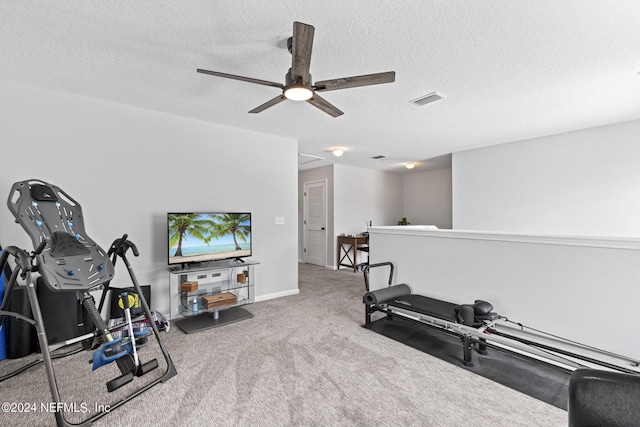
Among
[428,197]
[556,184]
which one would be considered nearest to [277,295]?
[556,184]

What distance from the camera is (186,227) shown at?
11.3 ft

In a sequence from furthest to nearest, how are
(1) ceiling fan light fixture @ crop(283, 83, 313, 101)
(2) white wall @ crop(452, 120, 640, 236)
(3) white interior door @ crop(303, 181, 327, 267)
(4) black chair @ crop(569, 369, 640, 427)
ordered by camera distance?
1. (3) white interior door @ crop(303, 181, 327, 267)
2. (2) white wall @ crop(452, 120, 640, 236)
3. (1) ceiling fan light fixture @ crop(283, 83, 313, 101)
4. (4) black chair @ crop(569, 369, 640, 427)

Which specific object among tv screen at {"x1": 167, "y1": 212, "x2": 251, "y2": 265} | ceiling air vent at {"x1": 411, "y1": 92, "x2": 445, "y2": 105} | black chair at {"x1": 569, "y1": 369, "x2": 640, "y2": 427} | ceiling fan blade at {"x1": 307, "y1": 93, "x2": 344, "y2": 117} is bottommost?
black chair at {"x1": 569, "y1": 369, "x2": 640, "y2": 427}

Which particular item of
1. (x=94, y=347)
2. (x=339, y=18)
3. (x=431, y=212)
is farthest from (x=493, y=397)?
(x=431, y=212)

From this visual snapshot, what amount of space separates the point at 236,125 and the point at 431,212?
5757 millimetres

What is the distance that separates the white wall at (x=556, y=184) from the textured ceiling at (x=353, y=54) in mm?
570

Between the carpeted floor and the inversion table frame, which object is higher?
the inversion table frame

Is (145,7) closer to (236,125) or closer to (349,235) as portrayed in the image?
(236,125)

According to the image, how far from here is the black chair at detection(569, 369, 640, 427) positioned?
41.3 inches

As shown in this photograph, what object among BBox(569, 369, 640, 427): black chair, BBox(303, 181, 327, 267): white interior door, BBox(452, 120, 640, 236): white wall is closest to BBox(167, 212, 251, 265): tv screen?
BBox(303, 181, 327, 267): white interior door

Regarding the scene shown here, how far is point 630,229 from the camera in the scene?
384 centimetres

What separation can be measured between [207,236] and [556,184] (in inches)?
208

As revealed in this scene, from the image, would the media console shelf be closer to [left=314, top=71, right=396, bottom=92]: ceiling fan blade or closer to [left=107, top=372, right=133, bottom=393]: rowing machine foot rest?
[left=107, top=372, right=133, bottom=393]: rowing machine foot rest

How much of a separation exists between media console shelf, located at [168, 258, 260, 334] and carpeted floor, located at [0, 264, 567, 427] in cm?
29
